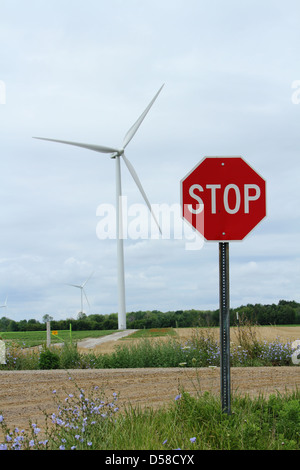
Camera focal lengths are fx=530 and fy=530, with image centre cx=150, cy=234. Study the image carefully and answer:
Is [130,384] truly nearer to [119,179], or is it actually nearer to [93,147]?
[119,179]

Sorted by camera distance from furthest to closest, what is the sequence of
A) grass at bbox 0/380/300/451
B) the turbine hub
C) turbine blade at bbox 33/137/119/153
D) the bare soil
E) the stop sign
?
1. the turbine hub
2. turbine blade at bbox 33/137/119/153
3. the bare soil
4. the stop sign
5. grass at bbox 0/380/300/451

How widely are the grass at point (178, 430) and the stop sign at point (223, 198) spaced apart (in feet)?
6.61

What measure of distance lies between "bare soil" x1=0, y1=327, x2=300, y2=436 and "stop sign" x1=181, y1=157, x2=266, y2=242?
13.3 feet

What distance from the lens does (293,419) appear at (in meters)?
6.20

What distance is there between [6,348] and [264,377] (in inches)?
295

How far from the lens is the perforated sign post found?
19.4ft

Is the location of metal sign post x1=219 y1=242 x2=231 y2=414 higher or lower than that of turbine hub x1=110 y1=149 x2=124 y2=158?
lower

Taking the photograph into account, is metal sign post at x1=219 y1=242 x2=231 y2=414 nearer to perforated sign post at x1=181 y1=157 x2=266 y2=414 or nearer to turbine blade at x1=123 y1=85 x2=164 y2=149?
perforated sign post at x1=181 y1=157 x2=266 y2=414

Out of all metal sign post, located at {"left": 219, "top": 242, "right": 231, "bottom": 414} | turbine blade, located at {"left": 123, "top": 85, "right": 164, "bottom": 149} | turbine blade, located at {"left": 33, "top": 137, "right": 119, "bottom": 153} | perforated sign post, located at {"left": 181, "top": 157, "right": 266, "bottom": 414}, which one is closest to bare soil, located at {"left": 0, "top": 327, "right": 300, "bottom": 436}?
metal sign post, located at {"left": 219, "top": 242, "right": 231, "bottom": 414}

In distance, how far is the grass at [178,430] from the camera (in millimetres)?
5230

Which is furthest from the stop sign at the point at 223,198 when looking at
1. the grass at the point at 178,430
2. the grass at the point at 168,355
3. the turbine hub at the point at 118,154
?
the turbine hub at the point at 118,154
